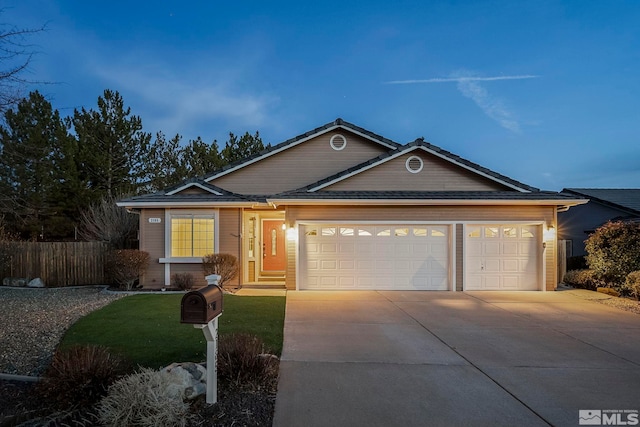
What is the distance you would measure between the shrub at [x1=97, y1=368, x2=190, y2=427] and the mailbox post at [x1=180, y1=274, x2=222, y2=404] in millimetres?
302

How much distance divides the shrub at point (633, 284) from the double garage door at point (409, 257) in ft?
7.05

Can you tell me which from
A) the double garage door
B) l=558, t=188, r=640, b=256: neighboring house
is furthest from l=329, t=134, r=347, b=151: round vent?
l=558, t=188, r=640, b=256: neighboring house

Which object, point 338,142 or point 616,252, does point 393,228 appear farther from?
point 616,252

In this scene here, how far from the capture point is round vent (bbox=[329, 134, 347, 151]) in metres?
14.1

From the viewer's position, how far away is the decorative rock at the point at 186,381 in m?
3.66

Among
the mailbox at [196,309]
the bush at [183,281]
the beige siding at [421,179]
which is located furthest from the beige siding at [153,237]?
the mailbox at [196,309]

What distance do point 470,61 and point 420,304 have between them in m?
14.8

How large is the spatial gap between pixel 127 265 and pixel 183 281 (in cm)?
174

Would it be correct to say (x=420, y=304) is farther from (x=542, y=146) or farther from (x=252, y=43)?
(x=542, y=146)

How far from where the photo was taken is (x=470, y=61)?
61.5 ft

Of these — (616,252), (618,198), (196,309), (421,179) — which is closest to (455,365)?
(196,309)

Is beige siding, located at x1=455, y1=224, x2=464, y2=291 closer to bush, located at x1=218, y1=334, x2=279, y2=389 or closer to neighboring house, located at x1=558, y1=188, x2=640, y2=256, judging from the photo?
bush, located at x1=218, y1=334, x2=279, y2=389

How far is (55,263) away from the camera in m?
13.2

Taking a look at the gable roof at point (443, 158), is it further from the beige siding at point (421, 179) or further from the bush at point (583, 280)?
the bush at point (583, 280)
